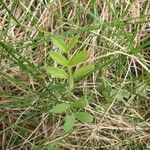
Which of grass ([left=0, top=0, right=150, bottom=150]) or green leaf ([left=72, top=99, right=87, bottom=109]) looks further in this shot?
grass ([left=0, top=0, right=150, bottom=150])

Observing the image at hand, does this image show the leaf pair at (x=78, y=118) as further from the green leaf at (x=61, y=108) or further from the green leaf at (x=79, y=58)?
the green leaf at (x=79, y=58)

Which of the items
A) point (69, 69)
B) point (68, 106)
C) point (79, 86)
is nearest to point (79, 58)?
point (69, 69)

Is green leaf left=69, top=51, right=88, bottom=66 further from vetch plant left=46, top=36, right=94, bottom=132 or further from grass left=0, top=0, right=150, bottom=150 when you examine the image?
grass left=0, top=0, right=150, bottom=150

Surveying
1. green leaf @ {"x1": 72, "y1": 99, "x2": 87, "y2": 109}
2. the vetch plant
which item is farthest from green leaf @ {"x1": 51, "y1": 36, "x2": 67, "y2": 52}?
green leaf @ {"x1": 72, "y1": 99, "x2": 87, "y2": 109}

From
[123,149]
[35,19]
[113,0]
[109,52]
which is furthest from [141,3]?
[123,149]

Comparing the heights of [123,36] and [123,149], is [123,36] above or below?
above

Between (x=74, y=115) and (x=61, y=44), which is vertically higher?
(x=61, y=44)

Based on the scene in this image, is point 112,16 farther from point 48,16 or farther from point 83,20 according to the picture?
point 48,16

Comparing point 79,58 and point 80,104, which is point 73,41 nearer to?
point 79,58

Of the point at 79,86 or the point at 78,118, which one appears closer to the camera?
the point at 78,118
